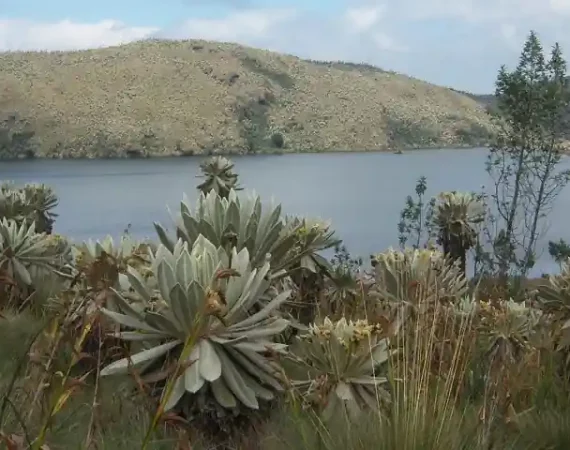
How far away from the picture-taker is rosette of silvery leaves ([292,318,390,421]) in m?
3.82

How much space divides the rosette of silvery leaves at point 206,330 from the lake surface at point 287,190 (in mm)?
10549

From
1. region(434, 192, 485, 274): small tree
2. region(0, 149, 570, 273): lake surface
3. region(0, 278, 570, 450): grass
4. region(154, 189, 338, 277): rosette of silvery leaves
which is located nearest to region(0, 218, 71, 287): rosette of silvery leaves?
region(0, 278, 570, 450): grass

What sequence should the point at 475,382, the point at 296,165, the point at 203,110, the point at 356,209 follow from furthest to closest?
1. the point at 203,110
2. the point at 296,165
3. the point at 356,209
4. the point at 475,382

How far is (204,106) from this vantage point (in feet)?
279

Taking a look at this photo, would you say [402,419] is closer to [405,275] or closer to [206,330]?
[206,330]

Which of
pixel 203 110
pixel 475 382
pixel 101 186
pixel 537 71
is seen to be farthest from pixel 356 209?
pixel 203 110

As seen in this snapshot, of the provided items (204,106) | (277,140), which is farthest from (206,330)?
(204,106)

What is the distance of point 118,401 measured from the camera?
168 inches

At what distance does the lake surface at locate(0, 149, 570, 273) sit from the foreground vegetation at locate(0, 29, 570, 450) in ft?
29.4

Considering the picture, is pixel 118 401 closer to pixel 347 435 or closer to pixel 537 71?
pixel 347 435

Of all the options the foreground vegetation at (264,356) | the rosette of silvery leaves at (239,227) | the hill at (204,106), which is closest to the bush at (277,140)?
the hill at (204,106)

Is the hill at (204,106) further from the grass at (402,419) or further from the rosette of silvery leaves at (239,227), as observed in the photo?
the grass at (402,419)

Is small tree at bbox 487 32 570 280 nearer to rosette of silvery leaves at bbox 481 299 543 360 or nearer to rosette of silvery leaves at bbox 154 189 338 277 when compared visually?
rosette of silvery leaves at bbox 481 299 543 360

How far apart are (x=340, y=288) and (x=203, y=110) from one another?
79.5 metres
